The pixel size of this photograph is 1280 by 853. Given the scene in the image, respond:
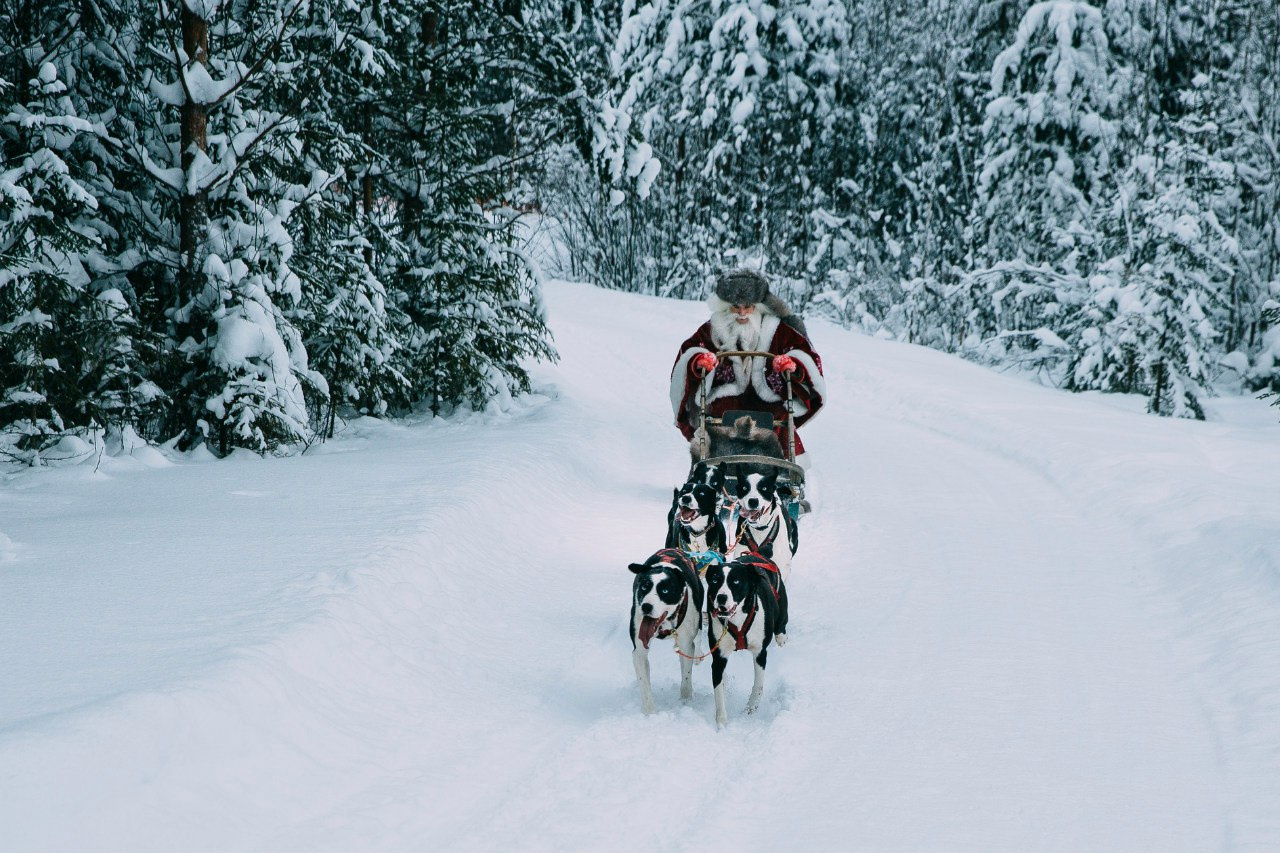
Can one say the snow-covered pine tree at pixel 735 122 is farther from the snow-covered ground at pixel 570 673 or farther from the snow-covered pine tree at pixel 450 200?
the snow-covered ground at pixel 570 673

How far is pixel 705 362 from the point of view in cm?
689

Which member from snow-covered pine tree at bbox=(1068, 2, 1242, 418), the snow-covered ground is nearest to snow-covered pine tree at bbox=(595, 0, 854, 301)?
snow-covered pine tree at bbox=(1068, 2, 1242, 418)

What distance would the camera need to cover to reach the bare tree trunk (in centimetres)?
875

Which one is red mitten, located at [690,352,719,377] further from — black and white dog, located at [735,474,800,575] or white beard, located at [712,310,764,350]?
black and white dog, located at [735,474,800,575]

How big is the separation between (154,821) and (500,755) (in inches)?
58.7

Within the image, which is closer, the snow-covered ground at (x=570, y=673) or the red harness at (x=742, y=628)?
the snow-covered ground at (x=570, y=673)

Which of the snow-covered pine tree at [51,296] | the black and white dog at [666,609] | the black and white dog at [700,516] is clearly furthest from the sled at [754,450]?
the snow-covered pine tree at [51,296]

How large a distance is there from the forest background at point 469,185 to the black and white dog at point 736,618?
17.9ft

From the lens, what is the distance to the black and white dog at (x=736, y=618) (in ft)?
15.3

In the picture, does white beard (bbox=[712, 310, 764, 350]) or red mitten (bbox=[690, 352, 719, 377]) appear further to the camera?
white beard (bbox=[712, 310, 764, 350])

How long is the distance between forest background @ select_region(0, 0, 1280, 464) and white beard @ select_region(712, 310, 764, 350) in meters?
3.93

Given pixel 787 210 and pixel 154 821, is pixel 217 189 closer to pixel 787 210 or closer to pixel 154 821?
pixel 154 821

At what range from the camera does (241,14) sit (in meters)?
10.4

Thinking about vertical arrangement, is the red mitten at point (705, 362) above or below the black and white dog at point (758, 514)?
above
